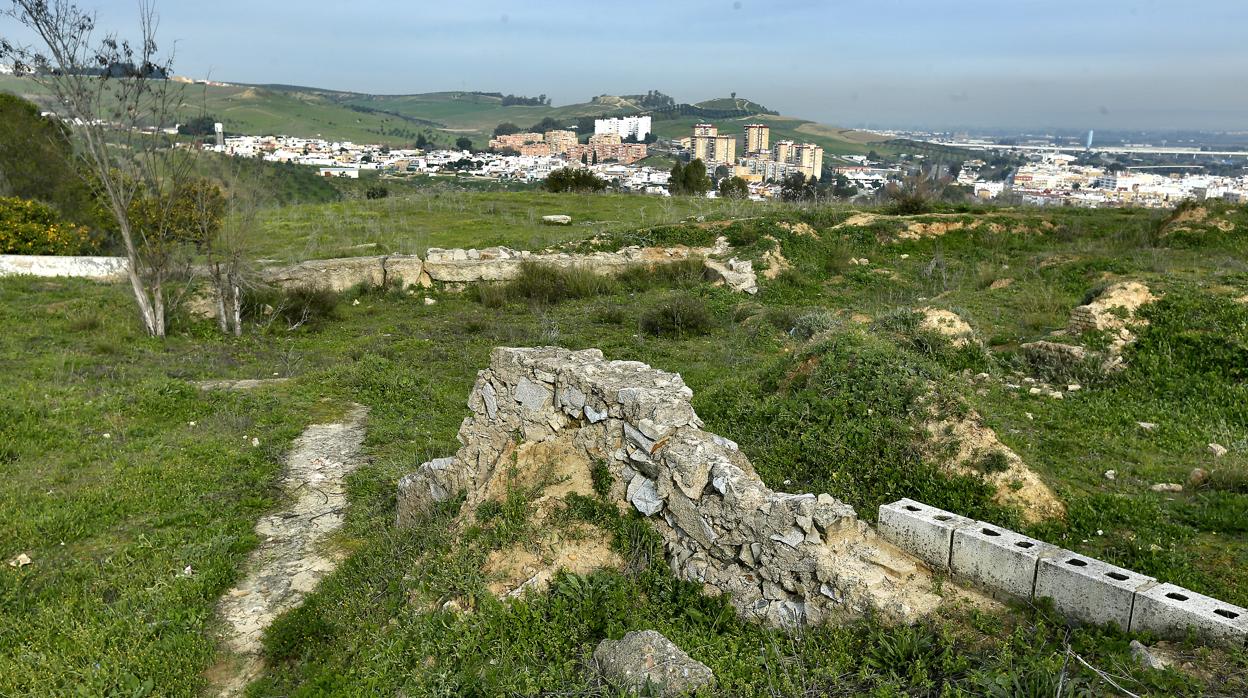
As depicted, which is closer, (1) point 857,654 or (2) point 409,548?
(1) point 857,654

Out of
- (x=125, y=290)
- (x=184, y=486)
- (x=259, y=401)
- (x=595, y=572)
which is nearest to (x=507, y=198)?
(x=125, y=290)

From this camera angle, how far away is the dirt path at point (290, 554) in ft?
16.0

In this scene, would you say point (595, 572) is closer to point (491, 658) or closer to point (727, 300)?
point (491, 658)

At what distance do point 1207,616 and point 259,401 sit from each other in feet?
31.9

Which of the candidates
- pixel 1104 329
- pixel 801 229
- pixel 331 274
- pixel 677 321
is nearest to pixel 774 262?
pixel 801 229

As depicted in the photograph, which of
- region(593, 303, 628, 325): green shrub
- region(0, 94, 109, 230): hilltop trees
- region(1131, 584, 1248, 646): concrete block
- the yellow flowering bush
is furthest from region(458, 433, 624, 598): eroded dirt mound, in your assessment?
region(0, 94, 109, 230): hilltop trees

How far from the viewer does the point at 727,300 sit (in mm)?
15492

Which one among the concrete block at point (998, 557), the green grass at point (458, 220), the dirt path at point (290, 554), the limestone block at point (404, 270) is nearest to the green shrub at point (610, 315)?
the limestone block at point (404, 270)

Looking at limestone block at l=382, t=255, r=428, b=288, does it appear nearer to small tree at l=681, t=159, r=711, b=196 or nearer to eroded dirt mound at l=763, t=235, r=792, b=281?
eroded dirt mound at l=763, t=235, r=792, b=281

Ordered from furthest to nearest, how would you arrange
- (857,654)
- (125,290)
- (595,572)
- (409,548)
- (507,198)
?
(507,198)
(125,290)
(409,548)
(595,572)
(857,654)

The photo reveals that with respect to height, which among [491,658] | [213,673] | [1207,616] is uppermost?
[1207,616]

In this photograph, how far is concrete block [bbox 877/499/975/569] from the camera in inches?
185

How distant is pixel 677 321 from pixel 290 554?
841 centimetres

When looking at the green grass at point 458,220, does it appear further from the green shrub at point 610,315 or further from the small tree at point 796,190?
the small tree at point 796,190
